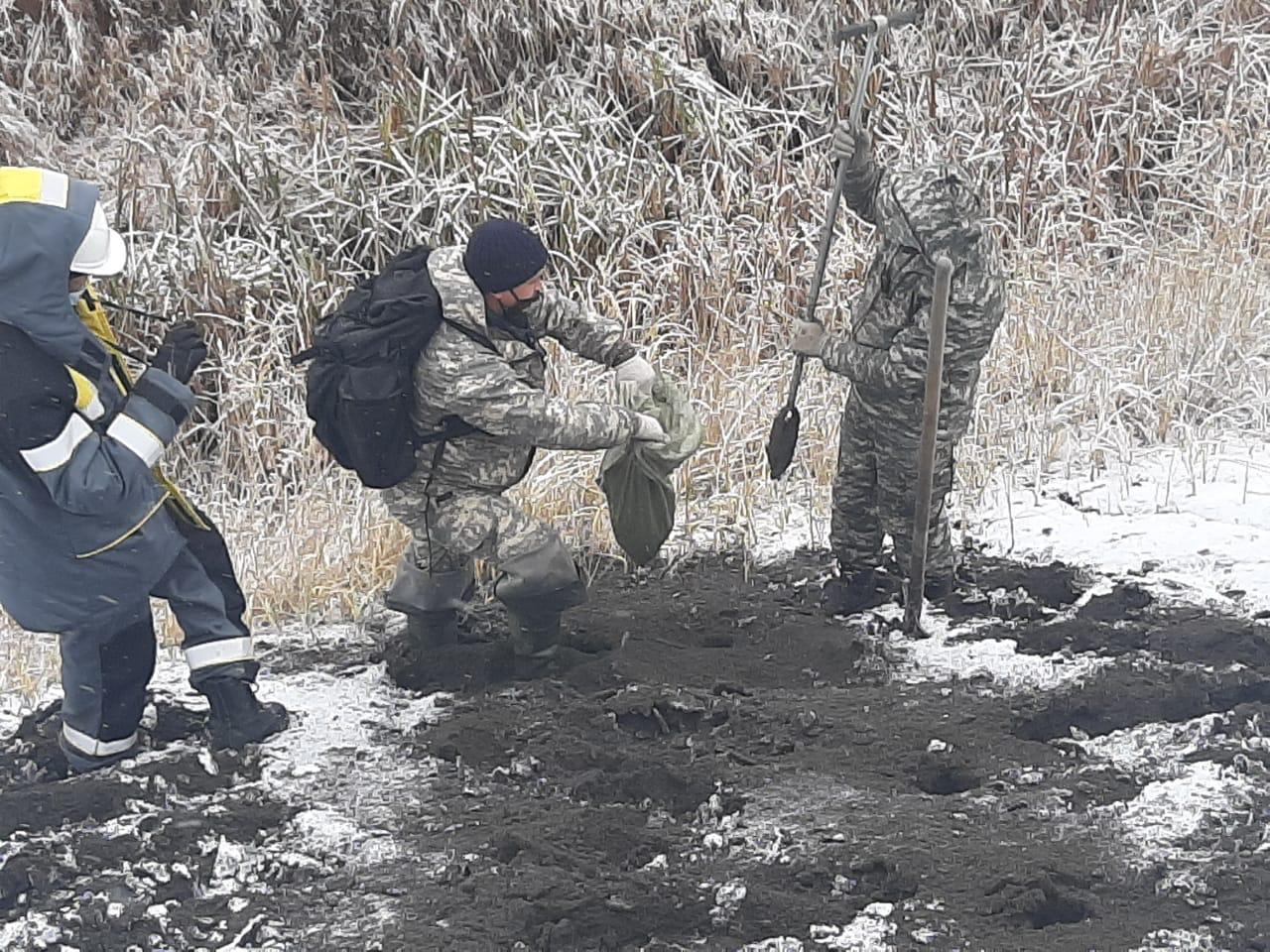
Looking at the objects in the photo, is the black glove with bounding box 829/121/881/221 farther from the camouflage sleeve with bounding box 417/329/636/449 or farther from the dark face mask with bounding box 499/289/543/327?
the camouflage sleeve with bounding box 417/329/636/449

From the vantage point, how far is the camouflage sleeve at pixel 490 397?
3986 mm

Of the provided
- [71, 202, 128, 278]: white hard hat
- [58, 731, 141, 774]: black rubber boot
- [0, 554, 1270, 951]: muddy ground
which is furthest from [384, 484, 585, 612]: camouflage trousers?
[71, 202, 128, 278]: white hard hat

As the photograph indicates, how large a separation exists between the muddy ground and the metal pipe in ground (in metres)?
0.19

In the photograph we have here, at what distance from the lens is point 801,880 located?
3377 mm

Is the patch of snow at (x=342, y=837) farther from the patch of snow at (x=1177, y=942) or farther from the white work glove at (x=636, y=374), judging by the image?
the patch of snow at (x=1177, y=942)

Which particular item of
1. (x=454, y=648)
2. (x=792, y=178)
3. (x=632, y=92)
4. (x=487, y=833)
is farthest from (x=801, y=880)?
Answer: (x=632, y=92)

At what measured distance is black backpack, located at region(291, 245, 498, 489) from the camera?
12.9 feet

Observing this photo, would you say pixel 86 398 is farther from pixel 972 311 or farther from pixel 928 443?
pixel 972 311

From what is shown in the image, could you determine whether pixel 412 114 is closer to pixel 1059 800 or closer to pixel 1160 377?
pixel 1160 377

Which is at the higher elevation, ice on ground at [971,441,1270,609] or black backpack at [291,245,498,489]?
black backpack at [291,245,498,489]

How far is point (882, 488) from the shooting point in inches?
183

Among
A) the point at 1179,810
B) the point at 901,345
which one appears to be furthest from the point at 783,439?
the point at 1179,810

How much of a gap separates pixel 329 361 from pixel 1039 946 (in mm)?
2423

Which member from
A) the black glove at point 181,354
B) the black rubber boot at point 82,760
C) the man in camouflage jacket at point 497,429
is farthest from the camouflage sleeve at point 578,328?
the black rubber boot at point 82,760
